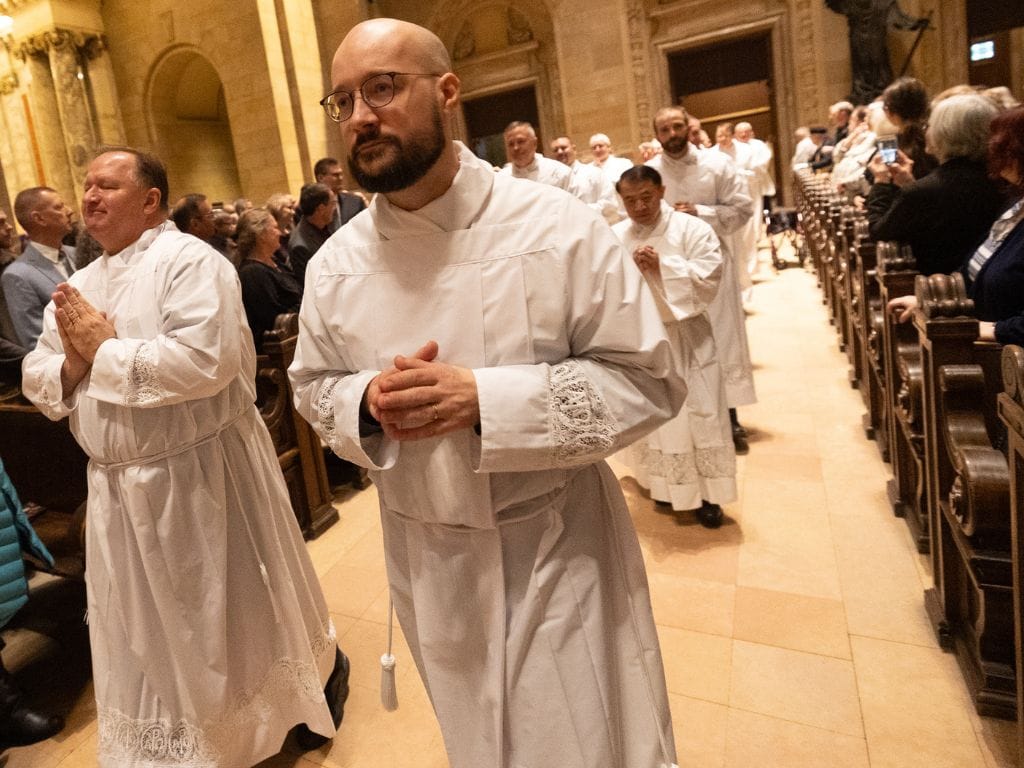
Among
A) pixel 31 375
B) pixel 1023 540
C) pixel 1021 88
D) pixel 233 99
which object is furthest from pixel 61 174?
pixel 1021 88

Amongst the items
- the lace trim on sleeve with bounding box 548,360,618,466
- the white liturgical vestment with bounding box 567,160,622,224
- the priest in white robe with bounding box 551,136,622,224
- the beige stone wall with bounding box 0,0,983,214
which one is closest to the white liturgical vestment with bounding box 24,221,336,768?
the lace trim on sleeve with bounding box 548,360,618,466

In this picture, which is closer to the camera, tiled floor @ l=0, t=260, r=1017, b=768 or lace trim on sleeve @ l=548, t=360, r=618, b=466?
lace trim on sleeve @ l=548, t=360, r=618, b=466

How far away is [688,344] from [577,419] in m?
2.43

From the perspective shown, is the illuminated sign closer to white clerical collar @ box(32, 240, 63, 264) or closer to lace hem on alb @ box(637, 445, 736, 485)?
lace hem on alb @ box(637, 445, 736, 485)

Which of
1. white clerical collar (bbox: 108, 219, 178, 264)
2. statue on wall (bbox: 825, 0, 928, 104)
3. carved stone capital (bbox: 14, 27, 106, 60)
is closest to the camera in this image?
white clerical collar (bbox: 108, 219, 178, 264)

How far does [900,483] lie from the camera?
351 cm

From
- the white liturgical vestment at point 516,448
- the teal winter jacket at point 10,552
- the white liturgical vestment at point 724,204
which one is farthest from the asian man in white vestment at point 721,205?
the teal winter jacket at point 10,552

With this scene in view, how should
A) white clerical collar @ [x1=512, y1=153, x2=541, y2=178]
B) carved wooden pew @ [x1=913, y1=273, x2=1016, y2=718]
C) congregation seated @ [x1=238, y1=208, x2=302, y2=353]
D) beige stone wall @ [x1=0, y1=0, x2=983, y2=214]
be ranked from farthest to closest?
beige stone wall @ [x1=0, y1=0, x2=983, y2=214] → white clerical collar @ [x1=512, y1=153, x2=541, y2=178] → congregation seated @ [x1=238, y1=208, x2=302, y2=353] → carved wooden pew @ [x1=913, y1=273, x2=1016, y2=718]

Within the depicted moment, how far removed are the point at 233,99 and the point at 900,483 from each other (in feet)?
42.4

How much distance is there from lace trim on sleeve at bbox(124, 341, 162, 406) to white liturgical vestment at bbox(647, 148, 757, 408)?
11.4 ft

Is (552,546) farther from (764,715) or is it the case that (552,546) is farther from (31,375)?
(31,375)

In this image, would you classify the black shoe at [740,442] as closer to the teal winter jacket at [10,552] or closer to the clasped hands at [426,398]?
the clasped hands at [426,398]

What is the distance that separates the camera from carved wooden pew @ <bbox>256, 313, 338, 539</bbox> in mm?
3992

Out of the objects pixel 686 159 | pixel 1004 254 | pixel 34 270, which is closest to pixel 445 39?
pixel 686 159
